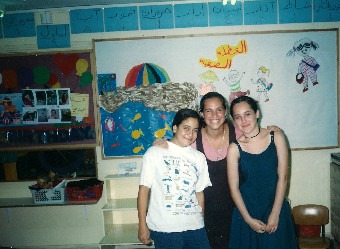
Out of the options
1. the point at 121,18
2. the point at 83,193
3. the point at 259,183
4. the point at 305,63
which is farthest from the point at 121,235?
the point at 305,63

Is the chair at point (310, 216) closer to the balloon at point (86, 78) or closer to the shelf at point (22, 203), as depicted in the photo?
the shelf at point (22, 203)

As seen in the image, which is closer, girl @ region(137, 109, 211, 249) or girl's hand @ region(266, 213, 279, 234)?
girl @ region(137, 109, 211, 249)

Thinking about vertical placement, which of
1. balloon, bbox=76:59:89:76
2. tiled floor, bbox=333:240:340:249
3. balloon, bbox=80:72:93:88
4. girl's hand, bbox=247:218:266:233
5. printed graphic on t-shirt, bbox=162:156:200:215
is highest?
balloon, bbox=76:59:89:76

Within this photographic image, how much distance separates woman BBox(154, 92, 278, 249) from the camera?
1.87m

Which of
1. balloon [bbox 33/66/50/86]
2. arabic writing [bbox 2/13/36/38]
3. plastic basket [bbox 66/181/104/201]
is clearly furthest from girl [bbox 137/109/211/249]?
arabic writing [bbox 2/13/36/38]

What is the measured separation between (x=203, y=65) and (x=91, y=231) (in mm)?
2375

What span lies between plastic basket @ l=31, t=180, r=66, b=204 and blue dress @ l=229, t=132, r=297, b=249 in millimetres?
1941

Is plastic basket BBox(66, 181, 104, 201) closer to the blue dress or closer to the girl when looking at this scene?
the girl

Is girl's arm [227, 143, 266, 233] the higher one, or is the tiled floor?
girl's arm [227, 143, 266, 233]

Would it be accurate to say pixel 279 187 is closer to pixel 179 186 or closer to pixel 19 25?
pixel 179 186

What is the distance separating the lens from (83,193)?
9.36 feet

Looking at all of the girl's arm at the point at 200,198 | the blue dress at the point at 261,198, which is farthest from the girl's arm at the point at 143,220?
the blue dress at the point at 261,198

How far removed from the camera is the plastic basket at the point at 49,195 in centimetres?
283

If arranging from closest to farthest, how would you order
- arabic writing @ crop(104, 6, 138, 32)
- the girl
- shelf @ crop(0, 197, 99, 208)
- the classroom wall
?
the girl
shelf @ crop(0, 197, 99, 208)
arabic writing @ crop(104, 6, 138, 32)
the classroom wall
